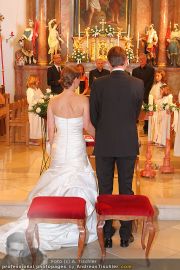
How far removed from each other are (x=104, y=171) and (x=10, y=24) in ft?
37.8

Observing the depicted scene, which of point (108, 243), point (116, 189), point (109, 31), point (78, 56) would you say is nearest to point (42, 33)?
point (78, 56)

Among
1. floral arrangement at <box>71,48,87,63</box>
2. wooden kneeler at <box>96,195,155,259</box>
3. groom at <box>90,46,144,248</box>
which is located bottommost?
wooden kneeler at <box>96,195,155,259</box>

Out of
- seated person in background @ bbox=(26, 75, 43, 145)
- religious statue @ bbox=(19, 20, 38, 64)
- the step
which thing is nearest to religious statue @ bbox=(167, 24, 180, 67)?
religious statue @ bbox=(19, 20, 38, 64)

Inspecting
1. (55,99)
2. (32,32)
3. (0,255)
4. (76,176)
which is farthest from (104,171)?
(32,32)

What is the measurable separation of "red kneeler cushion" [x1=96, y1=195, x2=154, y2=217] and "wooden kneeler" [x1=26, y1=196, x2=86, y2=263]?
19 centimetres

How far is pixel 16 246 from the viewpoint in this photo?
194 inches

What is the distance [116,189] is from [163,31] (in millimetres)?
9741

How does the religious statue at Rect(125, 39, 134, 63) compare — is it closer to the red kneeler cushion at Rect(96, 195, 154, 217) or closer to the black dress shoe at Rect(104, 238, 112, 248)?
the black dress shoe at Rect(104, 238, 112, 248)

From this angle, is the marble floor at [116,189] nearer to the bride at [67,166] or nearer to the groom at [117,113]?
the bride at [67,166]

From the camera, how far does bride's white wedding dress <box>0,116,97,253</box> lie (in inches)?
202

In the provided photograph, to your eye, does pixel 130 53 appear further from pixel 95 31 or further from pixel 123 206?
pixel 123 206

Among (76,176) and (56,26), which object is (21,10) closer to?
(56,26)

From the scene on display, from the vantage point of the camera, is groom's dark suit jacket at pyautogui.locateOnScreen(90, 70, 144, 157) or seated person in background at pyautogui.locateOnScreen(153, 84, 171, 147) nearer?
groom's dark suit jacket at pyautogui.locateOnScreen(90, 70, 144, 157)

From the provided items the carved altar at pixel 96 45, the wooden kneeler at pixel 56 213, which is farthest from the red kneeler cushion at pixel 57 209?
the carved altar at pixel 96 45
